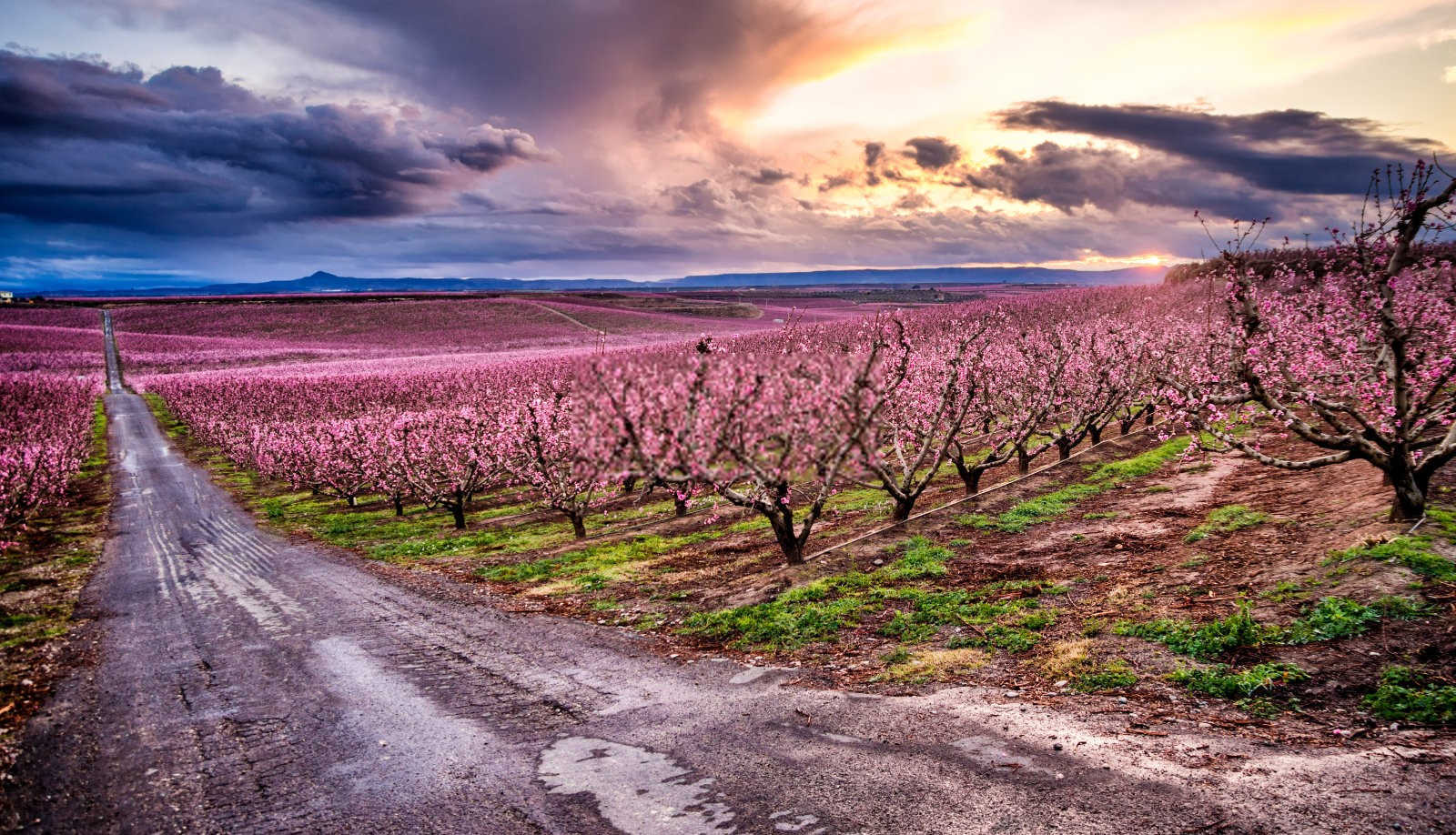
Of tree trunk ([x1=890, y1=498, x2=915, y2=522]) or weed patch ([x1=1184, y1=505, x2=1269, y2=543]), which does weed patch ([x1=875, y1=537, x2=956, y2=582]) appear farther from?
weed patch ([x1=1184, y1=505, x2=1269, y2=543])

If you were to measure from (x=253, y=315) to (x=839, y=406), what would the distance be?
132 meters

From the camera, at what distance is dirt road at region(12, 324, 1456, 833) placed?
22.3 feet

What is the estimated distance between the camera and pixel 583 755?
879 cm

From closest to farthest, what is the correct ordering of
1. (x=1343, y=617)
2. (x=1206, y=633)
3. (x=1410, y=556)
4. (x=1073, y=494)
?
(x=1343, y=617) < (x=1410, y=556) < (x=1206, y=633) < (x=1073, y=494)

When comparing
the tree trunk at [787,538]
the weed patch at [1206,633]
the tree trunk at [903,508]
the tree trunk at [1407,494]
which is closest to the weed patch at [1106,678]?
the weed patch at [1206,633]

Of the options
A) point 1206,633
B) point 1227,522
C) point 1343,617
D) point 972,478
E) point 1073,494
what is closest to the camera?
point 1343,617

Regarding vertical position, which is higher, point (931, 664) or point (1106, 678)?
point (1106, 678)

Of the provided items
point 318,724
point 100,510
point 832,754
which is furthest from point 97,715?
point 100,510

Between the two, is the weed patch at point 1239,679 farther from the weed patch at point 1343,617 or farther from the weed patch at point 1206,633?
the weed patch at point 1343,617

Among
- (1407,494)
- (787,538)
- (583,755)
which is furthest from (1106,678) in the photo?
(787,538)

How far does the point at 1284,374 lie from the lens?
12.8 m

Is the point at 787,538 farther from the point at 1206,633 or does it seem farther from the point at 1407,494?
the point at 1407,494

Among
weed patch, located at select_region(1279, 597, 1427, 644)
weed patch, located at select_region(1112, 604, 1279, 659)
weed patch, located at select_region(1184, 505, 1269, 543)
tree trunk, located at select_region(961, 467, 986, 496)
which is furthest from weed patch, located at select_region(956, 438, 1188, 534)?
weed patch, located at select_region(1279, 597, 1427, 644)

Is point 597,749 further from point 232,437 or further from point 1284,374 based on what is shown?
point 232,437
